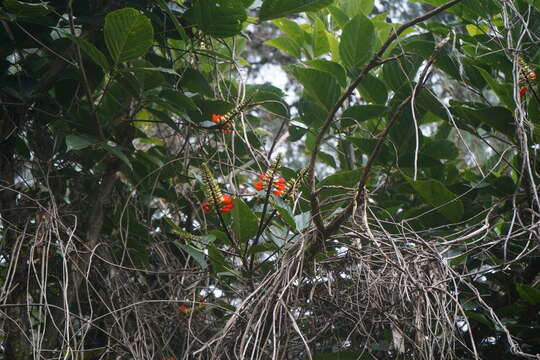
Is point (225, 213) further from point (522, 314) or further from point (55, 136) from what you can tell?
point (522, 314)

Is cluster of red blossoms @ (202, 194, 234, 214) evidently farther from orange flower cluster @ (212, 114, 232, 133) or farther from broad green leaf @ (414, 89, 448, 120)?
broad green leaf @ (414, 89, 448, 120)

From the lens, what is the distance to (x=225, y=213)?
1507 mm

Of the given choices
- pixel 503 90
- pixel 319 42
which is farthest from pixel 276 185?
pixel 319 42

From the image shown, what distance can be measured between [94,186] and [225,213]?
0.53m

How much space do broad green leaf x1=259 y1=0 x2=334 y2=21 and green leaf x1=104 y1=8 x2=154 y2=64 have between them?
1.32 feet

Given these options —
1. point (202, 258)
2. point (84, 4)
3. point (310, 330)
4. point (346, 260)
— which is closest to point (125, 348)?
point (202, 258)

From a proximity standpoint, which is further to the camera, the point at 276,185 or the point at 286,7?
the point at 286,7

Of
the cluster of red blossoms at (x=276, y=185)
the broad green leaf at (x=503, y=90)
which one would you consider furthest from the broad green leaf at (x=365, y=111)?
the cluster of red blossoms at (x=276, y=185)

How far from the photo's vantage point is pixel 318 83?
1761 mm

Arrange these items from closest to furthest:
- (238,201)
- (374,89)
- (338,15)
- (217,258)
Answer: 1. (238,201)
2. (217,258)
3. (374,89)
4. (338,15)

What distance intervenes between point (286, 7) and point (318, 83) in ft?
0.73

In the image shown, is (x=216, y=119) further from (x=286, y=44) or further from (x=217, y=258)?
(x=286, y=44)

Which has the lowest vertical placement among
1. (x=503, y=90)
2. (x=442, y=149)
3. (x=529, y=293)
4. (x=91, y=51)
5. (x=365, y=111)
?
(x=529, y=293)

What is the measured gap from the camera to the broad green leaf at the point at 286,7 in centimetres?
169
